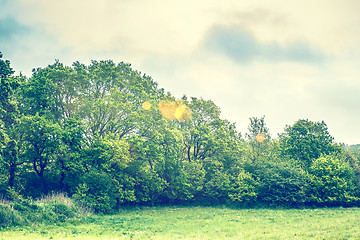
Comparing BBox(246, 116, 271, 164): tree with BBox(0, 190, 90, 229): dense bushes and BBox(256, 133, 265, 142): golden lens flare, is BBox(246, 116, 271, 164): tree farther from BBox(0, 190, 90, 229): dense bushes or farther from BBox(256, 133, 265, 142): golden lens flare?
BBox(0, 190, 90, 229): dense bushes

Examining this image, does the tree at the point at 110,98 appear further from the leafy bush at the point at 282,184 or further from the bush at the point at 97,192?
the leafy bush at the point at 282,184

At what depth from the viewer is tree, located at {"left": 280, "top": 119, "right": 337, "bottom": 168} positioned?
5066 centimetres

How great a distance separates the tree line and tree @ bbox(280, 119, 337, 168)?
0.18 m

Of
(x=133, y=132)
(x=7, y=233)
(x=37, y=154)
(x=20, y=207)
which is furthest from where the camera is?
(x=133, y=132)

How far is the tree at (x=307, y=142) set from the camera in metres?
50.7

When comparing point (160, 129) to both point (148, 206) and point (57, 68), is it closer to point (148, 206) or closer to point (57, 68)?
point (148, 206)

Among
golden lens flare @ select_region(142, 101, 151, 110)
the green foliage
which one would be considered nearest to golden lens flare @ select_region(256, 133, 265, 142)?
the green foliage

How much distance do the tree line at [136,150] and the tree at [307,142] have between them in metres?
0.18

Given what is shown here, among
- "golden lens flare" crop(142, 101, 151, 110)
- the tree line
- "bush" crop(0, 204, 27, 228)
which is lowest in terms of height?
"bush" crop(0, 204, 27, 228)

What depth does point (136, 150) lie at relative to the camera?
3547 centimetres

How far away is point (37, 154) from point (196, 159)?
79.7 ft

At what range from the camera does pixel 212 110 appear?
152 feet

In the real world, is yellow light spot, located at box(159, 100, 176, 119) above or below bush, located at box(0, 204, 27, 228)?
above

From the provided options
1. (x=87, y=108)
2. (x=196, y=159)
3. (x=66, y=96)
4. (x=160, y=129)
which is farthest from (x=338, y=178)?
(x=66, y=96)
